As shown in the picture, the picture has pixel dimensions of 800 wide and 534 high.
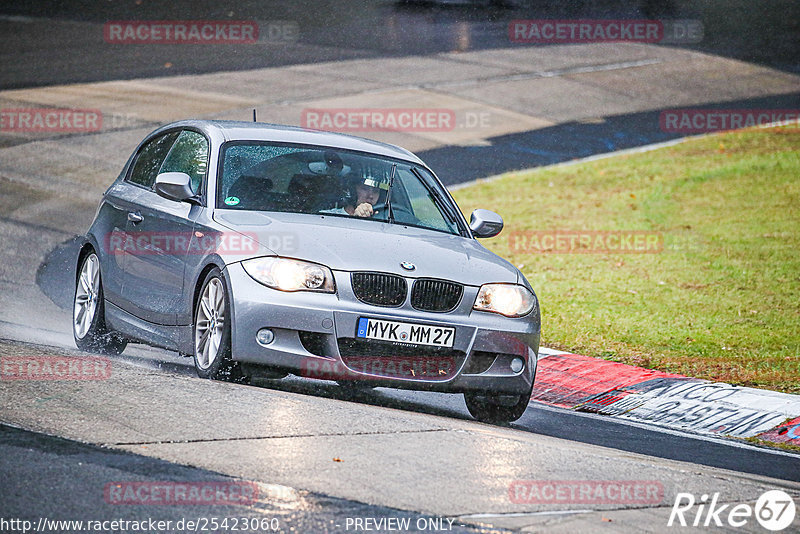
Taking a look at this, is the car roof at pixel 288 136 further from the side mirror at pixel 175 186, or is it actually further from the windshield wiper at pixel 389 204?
the side mirror at pixel 175 186

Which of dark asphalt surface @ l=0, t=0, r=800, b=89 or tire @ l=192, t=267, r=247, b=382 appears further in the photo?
dark asphalt surface @ l=0, t=0, r=800, b=89

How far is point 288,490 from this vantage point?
5.34m

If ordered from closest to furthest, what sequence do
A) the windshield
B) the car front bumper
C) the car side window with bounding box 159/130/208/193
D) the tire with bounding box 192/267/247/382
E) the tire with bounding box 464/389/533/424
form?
the car front bumper, the tire with bounding box 192/267/247/382, the tire with bounding box 464/389/533/424, the windshield, the car side window with bounding box 159/130/208/193

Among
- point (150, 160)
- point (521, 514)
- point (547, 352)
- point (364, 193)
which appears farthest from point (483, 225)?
point (521, 514)

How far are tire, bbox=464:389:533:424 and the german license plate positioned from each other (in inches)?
27.1

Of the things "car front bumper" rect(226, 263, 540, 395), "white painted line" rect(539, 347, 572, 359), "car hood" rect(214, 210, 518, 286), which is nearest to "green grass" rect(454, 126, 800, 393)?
"white painted line" rect(539, 347, 572, 359)

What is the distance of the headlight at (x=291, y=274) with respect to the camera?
7.50 m

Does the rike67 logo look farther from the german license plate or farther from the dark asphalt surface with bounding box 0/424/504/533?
the german license plate

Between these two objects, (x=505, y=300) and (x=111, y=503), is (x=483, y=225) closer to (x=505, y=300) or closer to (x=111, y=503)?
(x=505, y=300)

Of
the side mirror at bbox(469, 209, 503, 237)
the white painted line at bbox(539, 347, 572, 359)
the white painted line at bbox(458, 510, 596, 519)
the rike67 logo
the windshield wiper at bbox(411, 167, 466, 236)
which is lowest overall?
the white painted line at bbox(539, 347, 572, 359)

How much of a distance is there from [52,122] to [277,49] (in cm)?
1024

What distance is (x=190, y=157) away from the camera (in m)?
9.00

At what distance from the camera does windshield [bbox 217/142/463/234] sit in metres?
8.42

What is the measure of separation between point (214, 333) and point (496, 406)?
1855 millimetres
